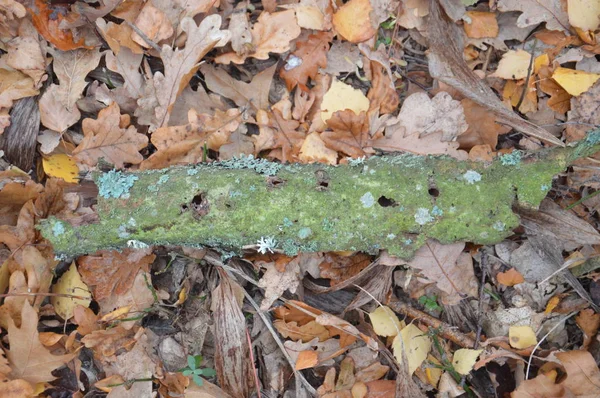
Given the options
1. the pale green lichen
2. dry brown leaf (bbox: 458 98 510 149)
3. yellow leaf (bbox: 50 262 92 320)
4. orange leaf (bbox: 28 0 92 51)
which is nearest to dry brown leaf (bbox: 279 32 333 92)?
dry brown leaf (bbox: 458 98 510 149)

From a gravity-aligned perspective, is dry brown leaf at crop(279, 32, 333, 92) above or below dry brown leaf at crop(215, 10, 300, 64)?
below

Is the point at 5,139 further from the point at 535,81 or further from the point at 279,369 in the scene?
the point at 535,81

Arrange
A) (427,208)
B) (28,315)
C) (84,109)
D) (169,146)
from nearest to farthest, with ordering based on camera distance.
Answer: (427,208) → (28,315) → (169,146) → (84,109)

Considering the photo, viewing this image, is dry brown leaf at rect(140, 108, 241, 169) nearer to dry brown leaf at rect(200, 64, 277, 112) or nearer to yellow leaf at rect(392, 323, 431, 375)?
dry brown leaf at rect(200, 64, 277, 112)

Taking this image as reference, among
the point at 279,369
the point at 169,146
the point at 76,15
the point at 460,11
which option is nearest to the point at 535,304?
the point at 279,369

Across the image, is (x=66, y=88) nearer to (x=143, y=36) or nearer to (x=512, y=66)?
(x=143, y=36)
